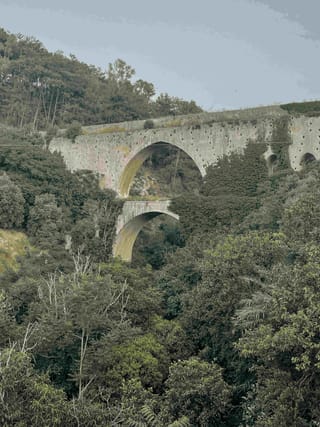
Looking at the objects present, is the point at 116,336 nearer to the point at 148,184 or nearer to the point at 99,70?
the point at 148,184

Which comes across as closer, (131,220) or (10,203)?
(10,203)

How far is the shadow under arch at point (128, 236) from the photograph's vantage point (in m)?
27.7

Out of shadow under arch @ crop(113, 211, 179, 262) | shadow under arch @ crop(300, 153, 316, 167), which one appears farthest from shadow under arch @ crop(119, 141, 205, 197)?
shadow under arch @ crop(300, 153, 316, 167)

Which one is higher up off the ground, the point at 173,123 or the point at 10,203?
the point at 173,123

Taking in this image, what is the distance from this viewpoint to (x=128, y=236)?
28703 millimetres

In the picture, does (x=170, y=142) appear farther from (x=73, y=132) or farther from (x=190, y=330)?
(x=190, y=330)

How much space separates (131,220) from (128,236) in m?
1.33

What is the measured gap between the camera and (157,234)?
3119 centimetres

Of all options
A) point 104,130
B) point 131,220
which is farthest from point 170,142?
point 104,130

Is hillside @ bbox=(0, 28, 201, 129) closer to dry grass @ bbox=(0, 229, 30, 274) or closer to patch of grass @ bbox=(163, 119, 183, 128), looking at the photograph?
patch of grass @ bbox=(163, 119, 183, 128)

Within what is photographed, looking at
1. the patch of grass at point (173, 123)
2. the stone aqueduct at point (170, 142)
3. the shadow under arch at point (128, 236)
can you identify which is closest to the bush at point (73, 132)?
the stone aqueduct at point (170, 142)

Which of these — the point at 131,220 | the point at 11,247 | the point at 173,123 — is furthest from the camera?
the point at 173,123

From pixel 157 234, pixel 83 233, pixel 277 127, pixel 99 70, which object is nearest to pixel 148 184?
pixel 157 234

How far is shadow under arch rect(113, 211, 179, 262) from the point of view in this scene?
2771 cm
